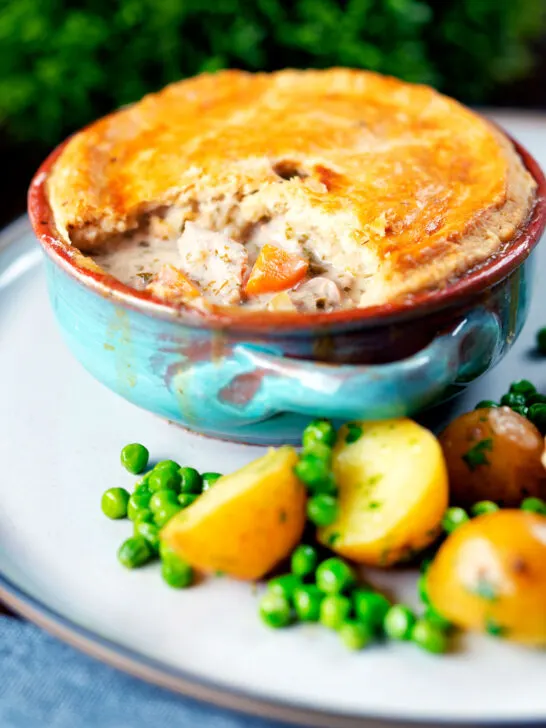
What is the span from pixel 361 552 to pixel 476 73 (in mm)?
3962

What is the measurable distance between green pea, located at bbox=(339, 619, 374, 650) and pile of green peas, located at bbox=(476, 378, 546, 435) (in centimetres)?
70

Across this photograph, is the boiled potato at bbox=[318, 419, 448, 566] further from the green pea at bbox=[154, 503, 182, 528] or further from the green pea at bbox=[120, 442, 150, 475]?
the green pea at bbox=[120, 442, 150, 475]

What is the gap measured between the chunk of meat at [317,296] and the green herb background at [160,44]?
2412 mm

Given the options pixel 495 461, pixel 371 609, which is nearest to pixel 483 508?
pixel 495 461

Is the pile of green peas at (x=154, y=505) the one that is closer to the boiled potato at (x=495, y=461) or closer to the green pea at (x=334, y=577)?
the green pea at (x=334, y=577)

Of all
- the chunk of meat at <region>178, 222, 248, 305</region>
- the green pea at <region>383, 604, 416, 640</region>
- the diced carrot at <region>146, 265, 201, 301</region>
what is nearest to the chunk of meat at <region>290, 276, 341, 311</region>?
the chunk of meat at <region>178, 222, 248, 305</region>

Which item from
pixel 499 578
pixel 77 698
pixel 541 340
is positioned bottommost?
pixel 541 340

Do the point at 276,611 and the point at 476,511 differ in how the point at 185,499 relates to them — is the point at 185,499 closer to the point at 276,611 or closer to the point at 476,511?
the point at 276,611

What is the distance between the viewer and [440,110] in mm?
3168

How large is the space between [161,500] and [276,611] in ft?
1.33

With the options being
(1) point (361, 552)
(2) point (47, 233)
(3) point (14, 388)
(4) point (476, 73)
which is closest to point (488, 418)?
(1) point (361, 552)

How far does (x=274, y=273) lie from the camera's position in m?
2.48

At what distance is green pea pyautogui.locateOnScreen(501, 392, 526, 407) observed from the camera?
8.36 feet

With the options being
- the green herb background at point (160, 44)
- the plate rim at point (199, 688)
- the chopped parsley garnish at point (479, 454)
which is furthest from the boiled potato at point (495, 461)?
the green herb background at point (160, 44)
